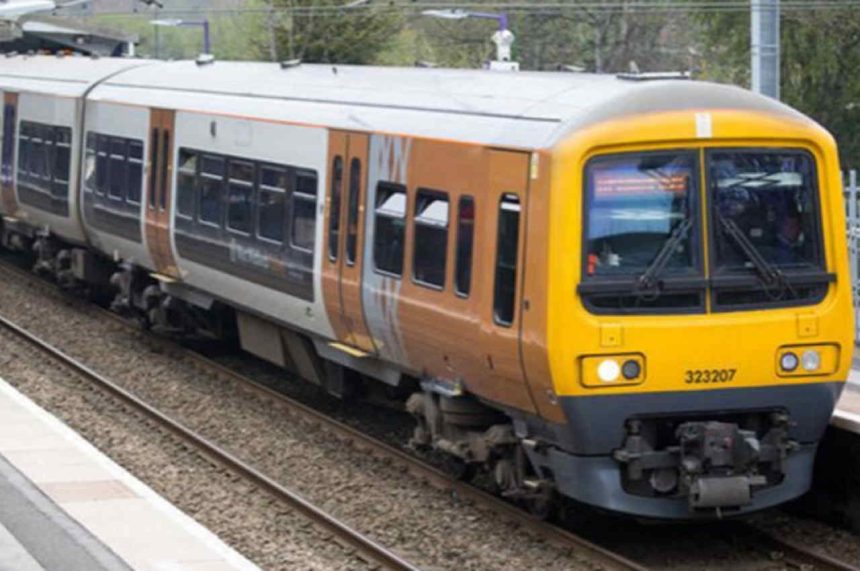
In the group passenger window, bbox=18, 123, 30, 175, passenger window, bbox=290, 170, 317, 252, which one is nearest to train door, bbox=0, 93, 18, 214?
passenger window, bbox=18, 123, 30, 175

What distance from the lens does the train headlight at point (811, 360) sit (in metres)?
11.5

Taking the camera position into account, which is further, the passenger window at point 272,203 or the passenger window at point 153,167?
the passenger window at point 153,167

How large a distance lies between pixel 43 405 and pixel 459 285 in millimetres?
6424

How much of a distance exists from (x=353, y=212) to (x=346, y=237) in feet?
0.70

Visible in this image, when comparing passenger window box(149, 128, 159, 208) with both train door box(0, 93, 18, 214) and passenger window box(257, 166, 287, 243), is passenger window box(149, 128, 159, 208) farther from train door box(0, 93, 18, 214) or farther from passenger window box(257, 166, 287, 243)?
train door box(0, 93, 18, 214)

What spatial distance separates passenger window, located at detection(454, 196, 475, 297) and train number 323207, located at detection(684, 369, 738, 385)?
1.68 meters

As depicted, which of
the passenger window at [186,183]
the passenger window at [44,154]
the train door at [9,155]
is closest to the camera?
the passenger window at [186,183]

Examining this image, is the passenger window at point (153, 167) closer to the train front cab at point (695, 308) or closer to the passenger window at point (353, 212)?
the passenger window at point (353, 212)

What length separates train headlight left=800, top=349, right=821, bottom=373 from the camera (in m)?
11.5

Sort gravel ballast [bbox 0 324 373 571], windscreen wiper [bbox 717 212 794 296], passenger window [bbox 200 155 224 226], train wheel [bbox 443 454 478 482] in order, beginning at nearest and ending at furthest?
windscreen wiper [bbox 717 212 794 296] → gravel ballast [bbox 0 324 373 571] → train wheel [bbox 443 454 478 482] → passenger window [bbox 200 155 224 226]

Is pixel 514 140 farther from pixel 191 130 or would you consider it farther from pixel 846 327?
pixel 191 130

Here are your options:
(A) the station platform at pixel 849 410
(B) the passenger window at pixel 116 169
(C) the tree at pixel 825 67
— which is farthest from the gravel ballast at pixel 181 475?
(C) the tree at pixel 825 67

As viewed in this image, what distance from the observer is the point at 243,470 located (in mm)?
14500

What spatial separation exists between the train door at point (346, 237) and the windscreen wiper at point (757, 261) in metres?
3.52
